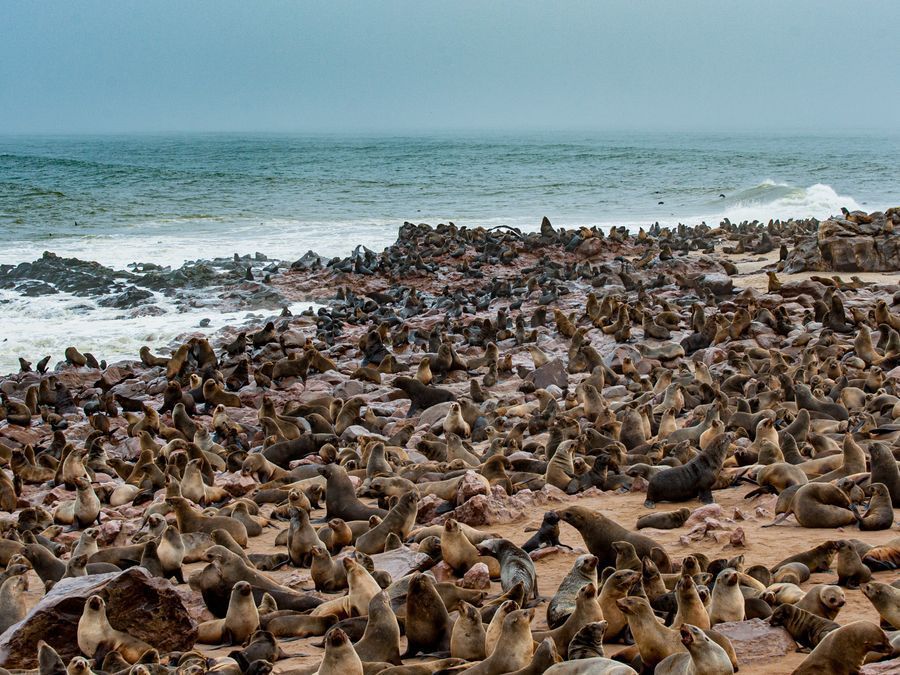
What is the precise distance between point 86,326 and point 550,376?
1009 centimetres

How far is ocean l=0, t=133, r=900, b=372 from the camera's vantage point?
18.6 meters

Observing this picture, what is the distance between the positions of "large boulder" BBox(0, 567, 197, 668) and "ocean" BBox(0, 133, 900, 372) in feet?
37.0

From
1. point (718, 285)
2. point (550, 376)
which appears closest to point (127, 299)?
point (550, 376)

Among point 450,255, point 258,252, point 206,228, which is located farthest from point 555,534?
point 206,228

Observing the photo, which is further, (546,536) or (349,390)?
(349,390)

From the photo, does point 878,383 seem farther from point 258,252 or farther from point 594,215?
point 594,215

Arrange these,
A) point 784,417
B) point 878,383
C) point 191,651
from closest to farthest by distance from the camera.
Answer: point 191,651
point 784,417
point 878,383

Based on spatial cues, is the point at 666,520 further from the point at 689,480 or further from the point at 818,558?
the point at 818,558

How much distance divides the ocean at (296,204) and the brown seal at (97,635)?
11.5 meters

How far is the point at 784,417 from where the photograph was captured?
→ 8422mm

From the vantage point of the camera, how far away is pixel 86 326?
57.6 ft

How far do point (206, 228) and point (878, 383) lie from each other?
26.3 m

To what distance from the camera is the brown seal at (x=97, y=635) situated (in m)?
4.93

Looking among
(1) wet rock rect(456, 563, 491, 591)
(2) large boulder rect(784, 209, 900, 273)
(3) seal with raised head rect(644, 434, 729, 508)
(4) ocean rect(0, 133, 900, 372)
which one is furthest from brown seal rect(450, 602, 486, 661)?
(2) large boulder rect(784, 209, 900, 273)
